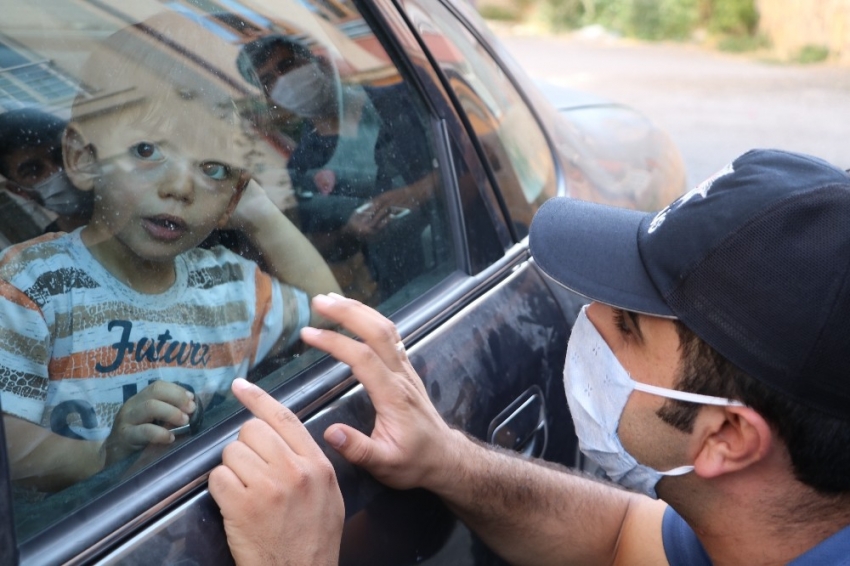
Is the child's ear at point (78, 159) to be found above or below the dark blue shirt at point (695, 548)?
above

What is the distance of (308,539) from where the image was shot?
1390mm

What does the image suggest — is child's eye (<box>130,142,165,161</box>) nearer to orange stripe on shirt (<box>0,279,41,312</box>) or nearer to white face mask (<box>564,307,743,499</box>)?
orange stripe on shirt (<box>0,279,41,312</box>)

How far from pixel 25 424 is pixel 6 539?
0.19 meters

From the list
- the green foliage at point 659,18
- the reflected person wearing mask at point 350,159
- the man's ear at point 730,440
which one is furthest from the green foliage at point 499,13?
the man's ear at point 730,440

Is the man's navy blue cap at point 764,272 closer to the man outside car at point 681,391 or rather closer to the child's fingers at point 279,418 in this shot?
the man outside car at point 681,391

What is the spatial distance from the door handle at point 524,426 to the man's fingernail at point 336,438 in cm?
49

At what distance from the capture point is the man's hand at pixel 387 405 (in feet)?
5.23

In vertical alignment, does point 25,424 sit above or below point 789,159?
below

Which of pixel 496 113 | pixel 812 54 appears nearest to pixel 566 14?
pixel 812 54

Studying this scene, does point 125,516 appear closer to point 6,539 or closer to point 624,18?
point 6,539

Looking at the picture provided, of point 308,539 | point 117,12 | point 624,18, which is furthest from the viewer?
point 624,18

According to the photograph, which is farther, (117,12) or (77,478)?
(117,12)

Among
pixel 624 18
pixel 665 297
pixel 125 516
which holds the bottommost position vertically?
pixel 624 18

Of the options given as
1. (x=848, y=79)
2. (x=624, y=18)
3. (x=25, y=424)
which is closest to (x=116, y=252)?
(x=25, y=424)
